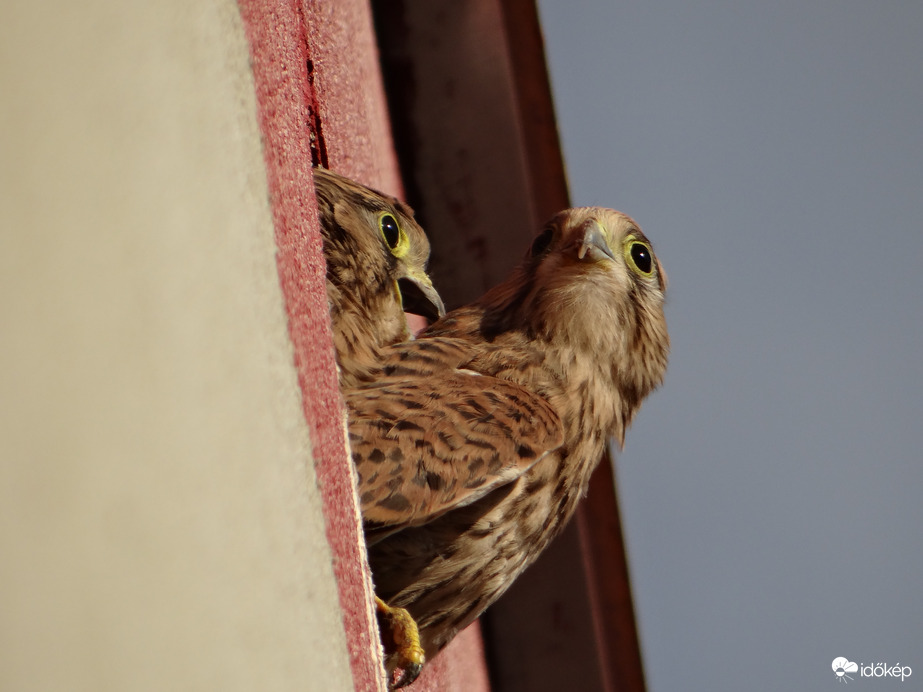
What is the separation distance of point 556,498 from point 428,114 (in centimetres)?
168

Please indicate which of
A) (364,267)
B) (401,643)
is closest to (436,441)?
(401,643)

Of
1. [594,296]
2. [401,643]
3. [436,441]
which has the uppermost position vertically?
[594,296]

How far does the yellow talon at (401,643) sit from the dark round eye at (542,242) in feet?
4.16

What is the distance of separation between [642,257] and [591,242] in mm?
270

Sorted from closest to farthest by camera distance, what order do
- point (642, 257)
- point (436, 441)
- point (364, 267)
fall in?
point (436, 441)
point (364, 267)
point (642, 257)

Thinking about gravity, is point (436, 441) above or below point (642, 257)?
below

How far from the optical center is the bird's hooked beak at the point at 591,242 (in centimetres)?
262

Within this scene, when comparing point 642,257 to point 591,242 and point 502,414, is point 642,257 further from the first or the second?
point 502,414

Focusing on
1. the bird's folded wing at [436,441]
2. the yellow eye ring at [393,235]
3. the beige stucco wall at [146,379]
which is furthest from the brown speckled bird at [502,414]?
the beige stucco wall at [146,379]

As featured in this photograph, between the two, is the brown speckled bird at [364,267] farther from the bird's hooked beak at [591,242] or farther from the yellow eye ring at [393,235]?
the bird's hooked beak at [591,242]

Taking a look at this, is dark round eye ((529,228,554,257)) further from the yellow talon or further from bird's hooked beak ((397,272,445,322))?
the yellow talon

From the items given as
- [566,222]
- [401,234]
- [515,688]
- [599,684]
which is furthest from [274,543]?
[515,688]

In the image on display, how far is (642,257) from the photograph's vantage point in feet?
9.32

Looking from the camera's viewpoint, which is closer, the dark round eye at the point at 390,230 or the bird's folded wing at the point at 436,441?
the bird's folded wing at the point at 436,441
